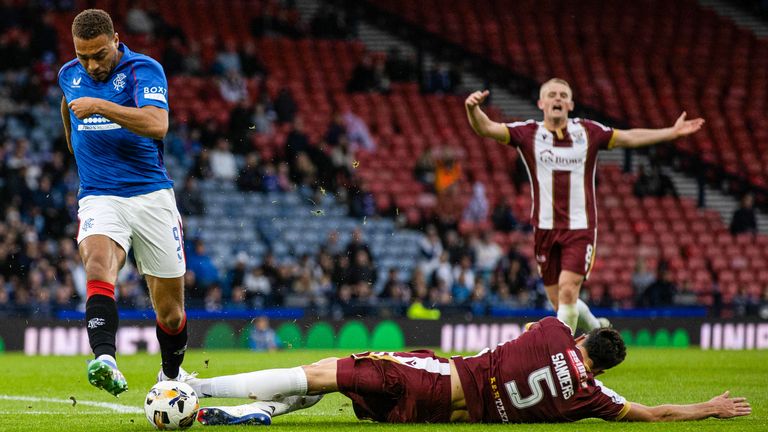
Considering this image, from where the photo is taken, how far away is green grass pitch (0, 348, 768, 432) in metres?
7.58

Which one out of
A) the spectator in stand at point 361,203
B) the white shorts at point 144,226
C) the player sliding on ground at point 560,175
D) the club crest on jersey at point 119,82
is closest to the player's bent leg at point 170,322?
the white shorts at point 144,226

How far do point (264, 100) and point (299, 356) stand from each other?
8312 mm

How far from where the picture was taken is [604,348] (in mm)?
7344

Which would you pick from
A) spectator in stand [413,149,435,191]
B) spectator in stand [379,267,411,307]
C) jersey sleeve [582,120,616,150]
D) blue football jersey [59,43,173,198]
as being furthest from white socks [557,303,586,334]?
spectator in stand [413,149,435,191]

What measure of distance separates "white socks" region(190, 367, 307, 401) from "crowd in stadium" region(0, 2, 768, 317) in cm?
1025

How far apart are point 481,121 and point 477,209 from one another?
12198 mm

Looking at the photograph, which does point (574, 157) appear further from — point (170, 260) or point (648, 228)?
point (648, 228)

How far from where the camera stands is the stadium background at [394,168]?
1847cm

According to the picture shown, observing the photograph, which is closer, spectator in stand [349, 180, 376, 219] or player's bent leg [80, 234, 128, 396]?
player's bent leg [80, 234, 128, 396]

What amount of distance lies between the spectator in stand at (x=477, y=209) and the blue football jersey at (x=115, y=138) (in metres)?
14.9

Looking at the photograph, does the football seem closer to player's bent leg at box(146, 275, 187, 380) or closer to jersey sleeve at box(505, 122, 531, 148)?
player's bent leg at box(146, 275, 187, 380)

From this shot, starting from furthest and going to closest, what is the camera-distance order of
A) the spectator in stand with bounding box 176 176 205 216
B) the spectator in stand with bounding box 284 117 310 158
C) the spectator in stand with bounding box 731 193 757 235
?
the spectator in stand with bounding box 731 193 757 235 < the spectator in stand with bounding box 284 117 310 158 < the spectator in stand with bounding box 176 176 205 216

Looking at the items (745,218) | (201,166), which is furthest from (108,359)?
Result: (745,218)

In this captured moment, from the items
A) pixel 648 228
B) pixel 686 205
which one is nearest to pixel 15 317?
pixel 648 228
